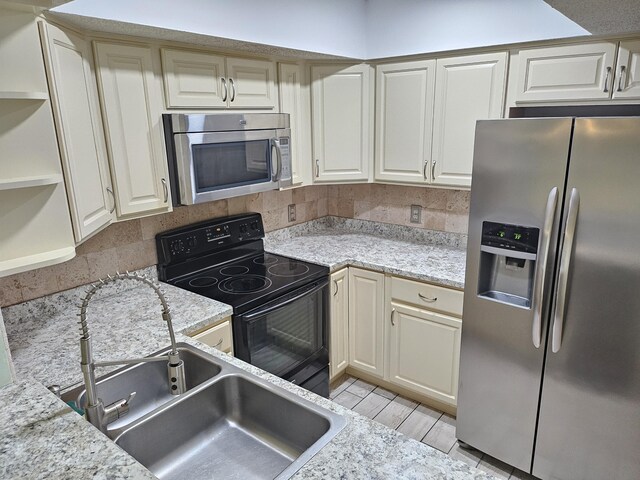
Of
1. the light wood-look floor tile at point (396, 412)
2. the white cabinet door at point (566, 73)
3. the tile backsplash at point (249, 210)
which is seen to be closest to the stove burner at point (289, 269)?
the tile backsplash at point (249, 210)

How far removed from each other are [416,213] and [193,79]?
170cm

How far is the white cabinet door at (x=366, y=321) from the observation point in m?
2.62

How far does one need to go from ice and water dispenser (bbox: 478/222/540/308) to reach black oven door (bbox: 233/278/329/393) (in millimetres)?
909

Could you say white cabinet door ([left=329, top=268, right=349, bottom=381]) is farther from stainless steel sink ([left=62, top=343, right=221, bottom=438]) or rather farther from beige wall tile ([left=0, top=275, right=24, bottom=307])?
beige wall tile ([left=0, top=275, right=24, bottom=307])

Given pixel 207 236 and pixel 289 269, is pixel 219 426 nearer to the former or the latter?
pixel 289 269

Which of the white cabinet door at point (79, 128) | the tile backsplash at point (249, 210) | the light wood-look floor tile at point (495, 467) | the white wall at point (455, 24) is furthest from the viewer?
the light wood-look floor tile at point (495, 467)

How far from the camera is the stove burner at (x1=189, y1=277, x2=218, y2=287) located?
2.26 meters

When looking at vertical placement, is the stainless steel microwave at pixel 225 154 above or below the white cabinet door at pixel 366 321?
above

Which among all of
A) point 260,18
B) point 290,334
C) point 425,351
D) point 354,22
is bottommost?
point 425,351

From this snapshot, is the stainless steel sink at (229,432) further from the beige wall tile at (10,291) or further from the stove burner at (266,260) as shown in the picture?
the stove burner at (266,260)

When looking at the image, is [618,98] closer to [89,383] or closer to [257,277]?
[257,277]

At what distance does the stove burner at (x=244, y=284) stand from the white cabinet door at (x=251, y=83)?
0.91m

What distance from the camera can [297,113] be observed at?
2.60 m

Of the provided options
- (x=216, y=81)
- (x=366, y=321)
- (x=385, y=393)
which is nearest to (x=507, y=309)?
(x=366, y=321)
